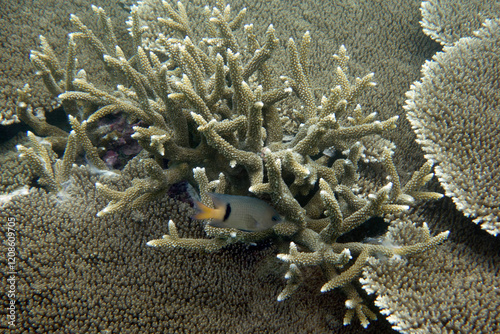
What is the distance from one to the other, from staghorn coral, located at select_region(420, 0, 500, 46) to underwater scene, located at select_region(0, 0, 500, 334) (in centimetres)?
92

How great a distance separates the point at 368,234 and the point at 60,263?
112 inches

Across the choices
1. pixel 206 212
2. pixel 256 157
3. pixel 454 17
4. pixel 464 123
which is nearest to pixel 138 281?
pixel 206 212

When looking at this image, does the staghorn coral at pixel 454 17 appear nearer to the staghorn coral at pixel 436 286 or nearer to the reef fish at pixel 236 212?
the staghorn coral at pixel 436 286

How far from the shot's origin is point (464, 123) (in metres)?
2.89

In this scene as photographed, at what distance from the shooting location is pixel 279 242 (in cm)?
262

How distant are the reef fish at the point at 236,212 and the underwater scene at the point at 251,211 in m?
0.01

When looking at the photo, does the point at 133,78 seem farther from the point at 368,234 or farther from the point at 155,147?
the point at 368,234

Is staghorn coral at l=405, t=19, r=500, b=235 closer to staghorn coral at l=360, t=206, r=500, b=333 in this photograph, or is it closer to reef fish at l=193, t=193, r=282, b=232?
staghorn coral at l=360, t=206, r=500, b=333

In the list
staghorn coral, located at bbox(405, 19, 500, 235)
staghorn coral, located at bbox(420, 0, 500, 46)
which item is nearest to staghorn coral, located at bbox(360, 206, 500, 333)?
staghorn coral, located at bbox(405, 19, 500, 235)

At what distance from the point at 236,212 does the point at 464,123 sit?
259 centimetres

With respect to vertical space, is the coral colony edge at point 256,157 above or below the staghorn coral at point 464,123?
below

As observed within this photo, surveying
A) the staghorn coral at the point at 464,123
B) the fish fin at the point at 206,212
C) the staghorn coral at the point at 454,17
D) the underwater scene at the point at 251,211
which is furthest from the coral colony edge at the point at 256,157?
the staghorn coral at the point at 454,17

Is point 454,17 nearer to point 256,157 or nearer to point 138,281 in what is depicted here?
point 256,157

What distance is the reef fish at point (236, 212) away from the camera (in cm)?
178
